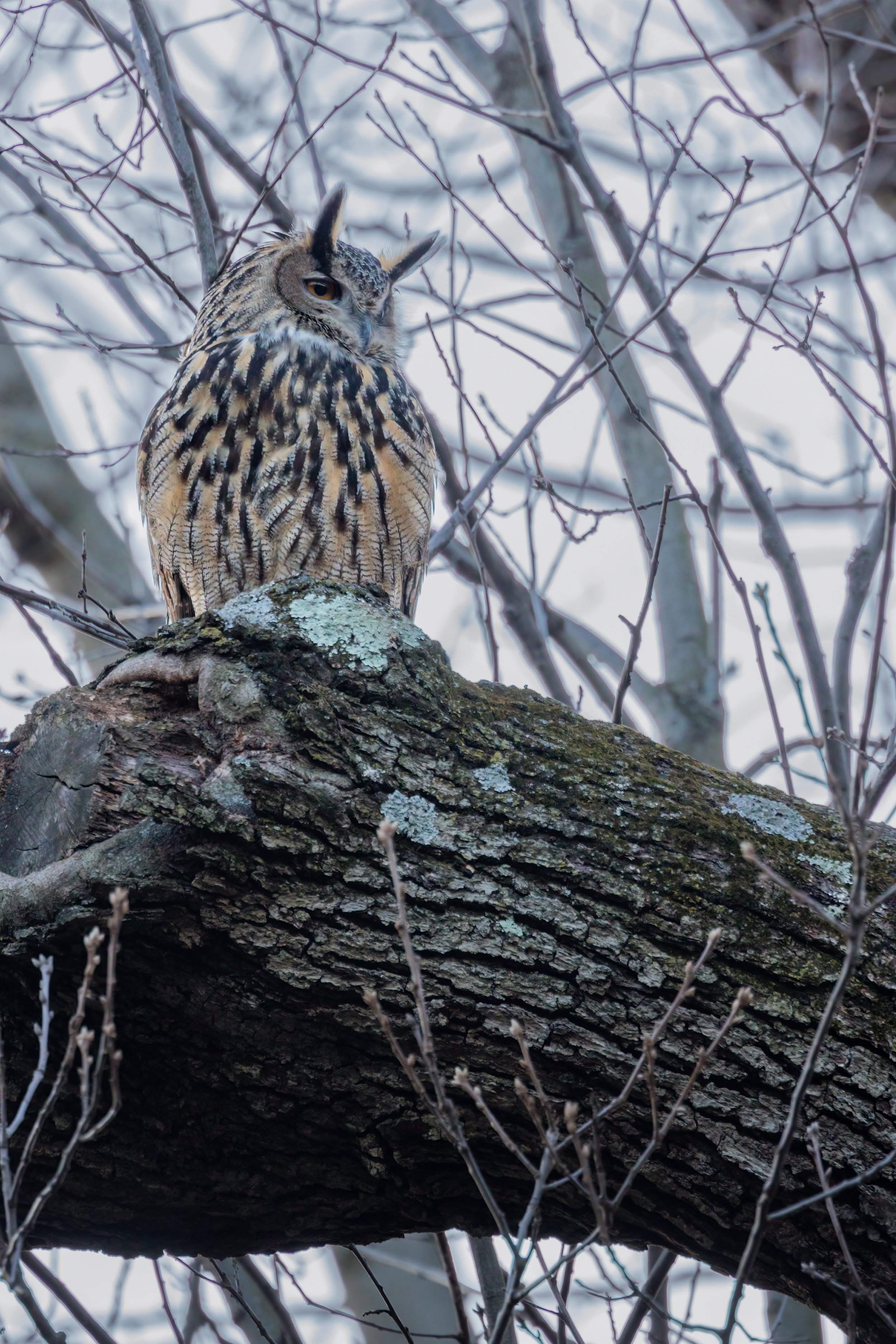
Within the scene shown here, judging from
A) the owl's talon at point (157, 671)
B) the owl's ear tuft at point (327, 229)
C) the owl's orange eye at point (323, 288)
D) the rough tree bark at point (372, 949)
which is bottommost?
the rough tree bark at point (372, 949)

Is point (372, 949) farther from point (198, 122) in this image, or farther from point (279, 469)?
point (198, 122)

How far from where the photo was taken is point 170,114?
3.41 meters

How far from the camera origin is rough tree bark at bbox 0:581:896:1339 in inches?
79.4

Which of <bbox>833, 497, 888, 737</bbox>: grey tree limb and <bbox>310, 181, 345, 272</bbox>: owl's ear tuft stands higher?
<bbox>310, 181, 345, 272</bbox>: owl's ear tuft

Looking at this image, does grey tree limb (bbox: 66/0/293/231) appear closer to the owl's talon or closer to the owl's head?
the owl's head

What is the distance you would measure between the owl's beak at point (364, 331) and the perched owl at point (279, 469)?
0.12m

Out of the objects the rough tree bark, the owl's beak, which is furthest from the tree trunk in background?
the rough tree bark

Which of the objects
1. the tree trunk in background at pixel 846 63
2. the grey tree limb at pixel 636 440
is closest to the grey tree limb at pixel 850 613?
the grey tree limb at pixel 636 440

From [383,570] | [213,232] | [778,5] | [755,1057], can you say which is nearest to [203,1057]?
[755,1057]

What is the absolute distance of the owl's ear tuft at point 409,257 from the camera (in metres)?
4.39

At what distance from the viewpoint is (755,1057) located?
2035mm

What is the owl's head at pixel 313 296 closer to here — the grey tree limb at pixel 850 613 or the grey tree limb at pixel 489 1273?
the grey tree limb at pixel 850 613

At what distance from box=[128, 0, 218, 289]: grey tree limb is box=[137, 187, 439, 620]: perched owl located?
346mm

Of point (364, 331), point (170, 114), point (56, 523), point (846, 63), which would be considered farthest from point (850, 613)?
point (56, 523)
